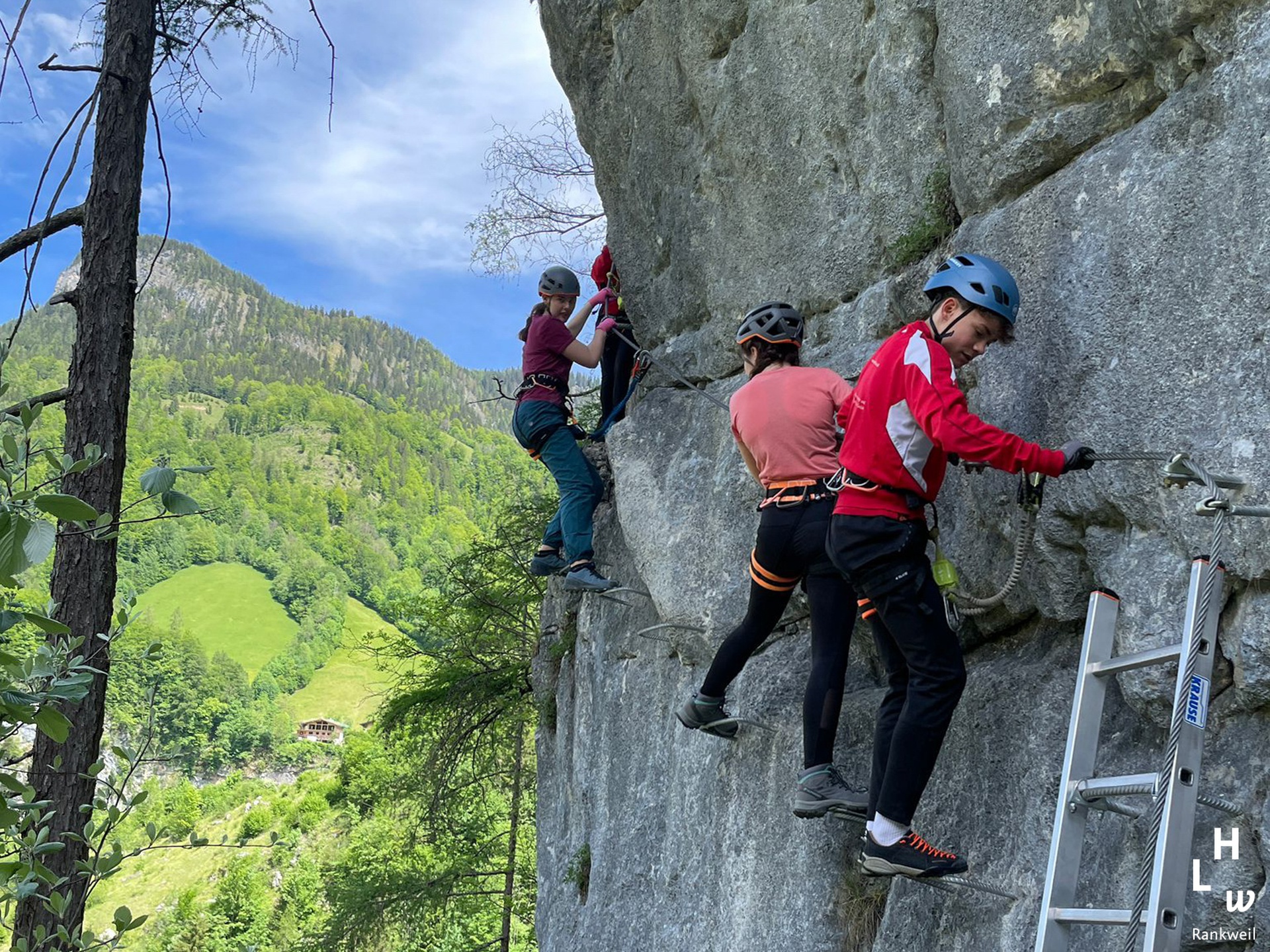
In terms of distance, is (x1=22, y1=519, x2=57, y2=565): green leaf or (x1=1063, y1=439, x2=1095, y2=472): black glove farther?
(x1=1063, y1=439, x2=1095, y2=472): black glove

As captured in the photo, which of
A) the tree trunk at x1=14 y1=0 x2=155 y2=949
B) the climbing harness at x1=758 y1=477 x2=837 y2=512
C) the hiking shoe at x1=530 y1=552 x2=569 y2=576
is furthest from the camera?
the hiking shoe at x1=530 y1=552 x2=569 y2=576

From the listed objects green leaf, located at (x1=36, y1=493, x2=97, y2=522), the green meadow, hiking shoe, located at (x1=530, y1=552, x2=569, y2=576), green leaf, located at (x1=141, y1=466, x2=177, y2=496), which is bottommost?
the green meadow

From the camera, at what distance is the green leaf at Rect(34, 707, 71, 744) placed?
2816 millimetres

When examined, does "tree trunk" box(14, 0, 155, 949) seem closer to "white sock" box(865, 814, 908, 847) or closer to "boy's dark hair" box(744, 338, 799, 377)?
"boy's dark hair" box(744, 338, 799, 377)

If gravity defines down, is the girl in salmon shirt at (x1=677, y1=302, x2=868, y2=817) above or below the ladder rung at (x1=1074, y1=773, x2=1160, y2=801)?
above

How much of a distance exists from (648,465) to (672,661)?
1.41 m

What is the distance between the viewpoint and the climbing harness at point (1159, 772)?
3.15m

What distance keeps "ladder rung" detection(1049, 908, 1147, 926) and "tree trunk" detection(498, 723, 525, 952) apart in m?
14.4

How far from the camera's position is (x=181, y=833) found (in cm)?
545

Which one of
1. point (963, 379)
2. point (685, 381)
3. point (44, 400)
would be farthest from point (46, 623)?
point (685, 381)

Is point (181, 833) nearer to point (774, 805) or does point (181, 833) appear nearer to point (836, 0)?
point (774, 805)

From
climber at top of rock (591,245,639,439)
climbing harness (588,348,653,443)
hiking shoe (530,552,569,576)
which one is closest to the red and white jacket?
climbing harness (588,348,653,443)

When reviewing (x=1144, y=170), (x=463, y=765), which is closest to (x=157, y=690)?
(x=1144, y=170)

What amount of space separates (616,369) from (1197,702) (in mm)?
6341
